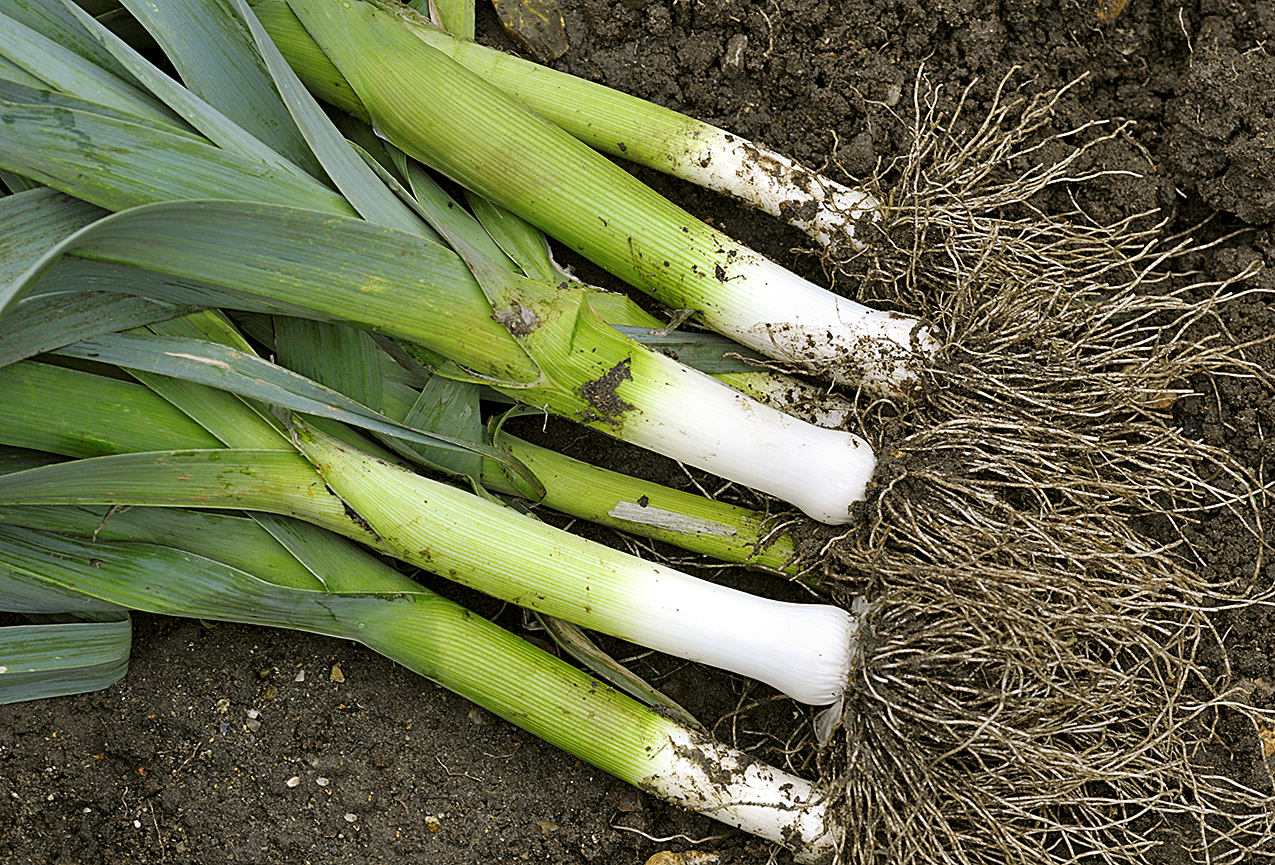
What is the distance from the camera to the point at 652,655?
1.55 m

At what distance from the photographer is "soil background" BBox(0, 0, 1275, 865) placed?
1445 mm

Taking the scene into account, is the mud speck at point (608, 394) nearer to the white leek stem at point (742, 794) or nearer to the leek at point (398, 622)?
the leek at point (398, 622)

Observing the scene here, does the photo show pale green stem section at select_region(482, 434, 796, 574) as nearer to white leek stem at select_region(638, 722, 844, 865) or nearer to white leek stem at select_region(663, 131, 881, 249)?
white leek stem at select_region(638, 722, 844, 865)

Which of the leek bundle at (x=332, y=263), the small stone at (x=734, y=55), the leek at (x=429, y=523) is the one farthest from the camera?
the small stone at (x=734, y=55)

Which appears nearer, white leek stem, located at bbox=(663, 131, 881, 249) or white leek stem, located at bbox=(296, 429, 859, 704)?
white leek stem, located at bbox=(296, 429, 859, 704)

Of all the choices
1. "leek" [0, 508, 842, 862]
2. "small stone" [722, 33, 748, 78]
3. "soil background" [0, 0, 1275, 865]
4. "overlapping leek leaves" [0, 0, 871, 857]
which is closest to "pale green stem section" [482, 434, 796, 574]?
"overlapping leek leaves" [0, 0, 871, 857]

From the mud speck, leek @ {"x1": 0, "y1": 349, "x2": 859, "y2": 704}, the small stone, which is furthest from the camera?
the small stone

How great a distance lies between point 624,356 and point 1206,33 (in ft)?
3.93

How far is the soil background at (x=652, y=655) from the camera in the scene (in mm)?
Answer: 1445

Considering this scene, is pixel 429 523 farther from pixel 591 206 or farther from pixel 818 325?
pixel 818 325

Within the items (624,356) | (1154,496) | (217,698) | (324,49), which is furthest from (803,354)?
(217,698)

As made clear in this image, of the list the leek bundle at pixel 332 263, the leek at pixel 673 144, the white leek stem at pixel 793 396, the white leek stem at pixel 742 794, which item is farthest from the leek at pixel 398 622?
the leek at pixel 673 144

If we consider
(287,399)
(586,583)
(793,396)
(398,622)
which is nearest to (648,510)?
(586,583)

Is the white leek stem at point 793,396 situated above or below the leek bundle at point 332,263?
below
